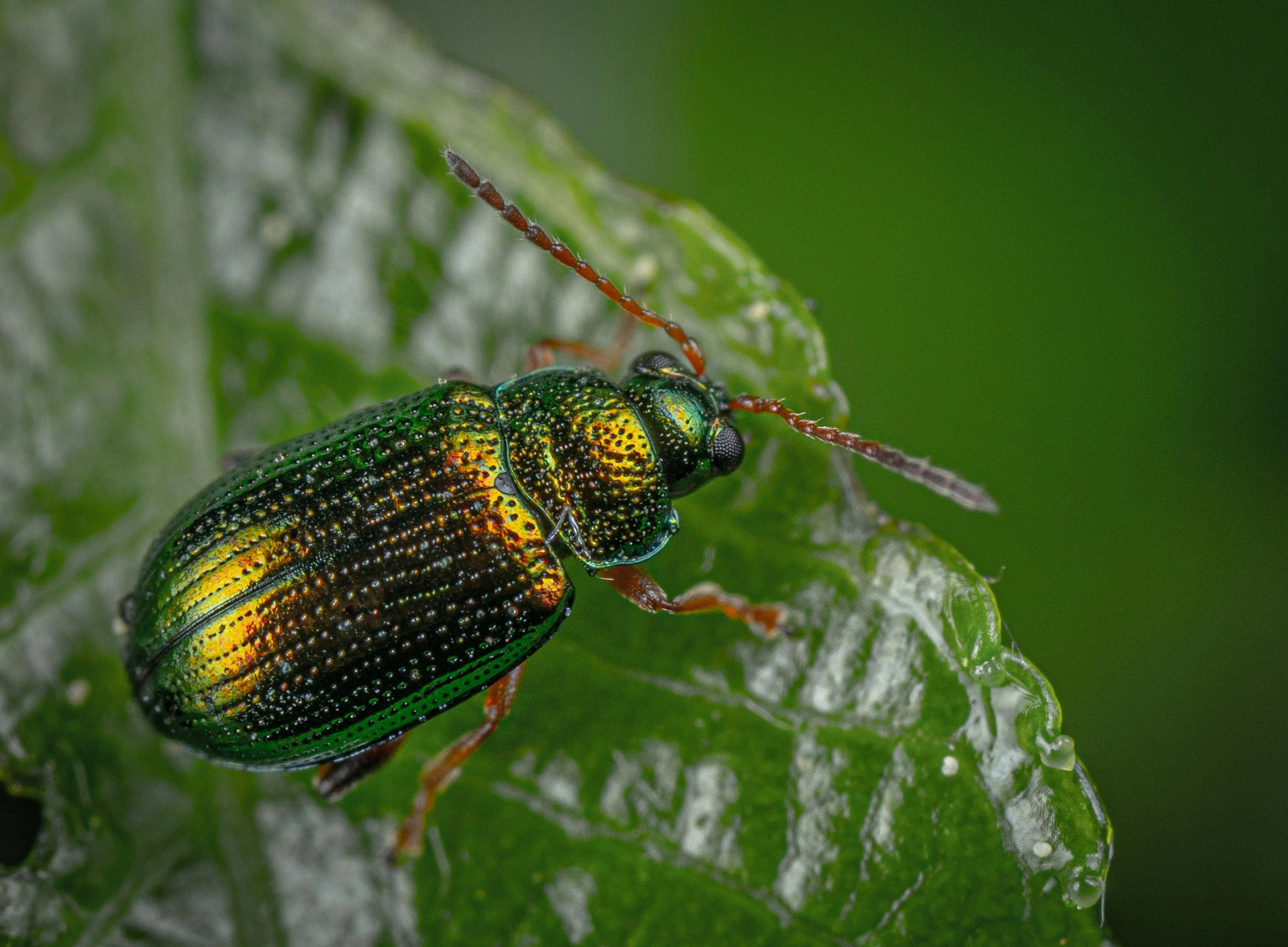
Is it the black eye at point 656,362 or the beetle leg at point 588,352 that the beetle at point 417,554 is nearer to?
the black eye at point 656,362

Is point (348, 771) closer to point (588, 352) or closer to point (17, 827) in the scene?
point (17, 827)

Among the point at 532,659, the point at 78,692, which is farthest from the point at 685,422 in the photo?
the point at 78,692

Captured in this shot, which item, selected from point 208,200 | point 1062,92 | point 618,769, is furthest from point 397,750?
point 1062,92

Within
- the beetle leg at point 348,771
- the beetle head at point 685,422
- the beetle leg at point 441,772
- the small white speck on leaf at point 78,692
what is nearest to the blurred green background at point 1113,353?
the beetle head at point 685,422

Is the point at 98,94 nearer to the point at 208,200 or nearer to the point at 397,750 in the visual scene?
the point at 208,200

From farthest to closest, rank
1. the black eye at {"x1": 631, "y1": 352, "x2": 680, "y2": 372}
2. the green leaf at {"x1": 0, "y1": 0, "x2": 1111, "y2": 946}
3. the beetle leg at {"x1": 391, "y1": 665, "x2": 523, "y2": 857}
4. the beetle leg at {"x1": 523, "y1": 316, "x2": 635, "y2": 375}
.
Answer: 1. the beetle leg at {"x1": 523, "y1": 316, "x2": 635, "y2": 375}
2. the black eye at {"x1": 631, "y1": 352, "x2": 680, "y2": 372}
3. the beetle leg at {"x1": 391, "y1": 665, "x2": 523, "y2": 857}
4. the green leaf at {"x1": 0, "y1": 0, "x2": 1111, "y2": 946}

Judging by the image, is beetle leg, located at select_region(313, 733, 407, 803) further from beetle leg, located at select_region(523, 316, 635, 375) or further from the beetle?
beetle leg, located at select_region(523, 316, 635, 375)

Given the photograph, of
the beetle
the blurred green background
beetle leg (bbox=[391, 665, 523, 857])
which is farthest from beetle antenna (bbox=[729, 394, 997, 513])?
beetle leg (bbox=[391, 665, 523, 857])
